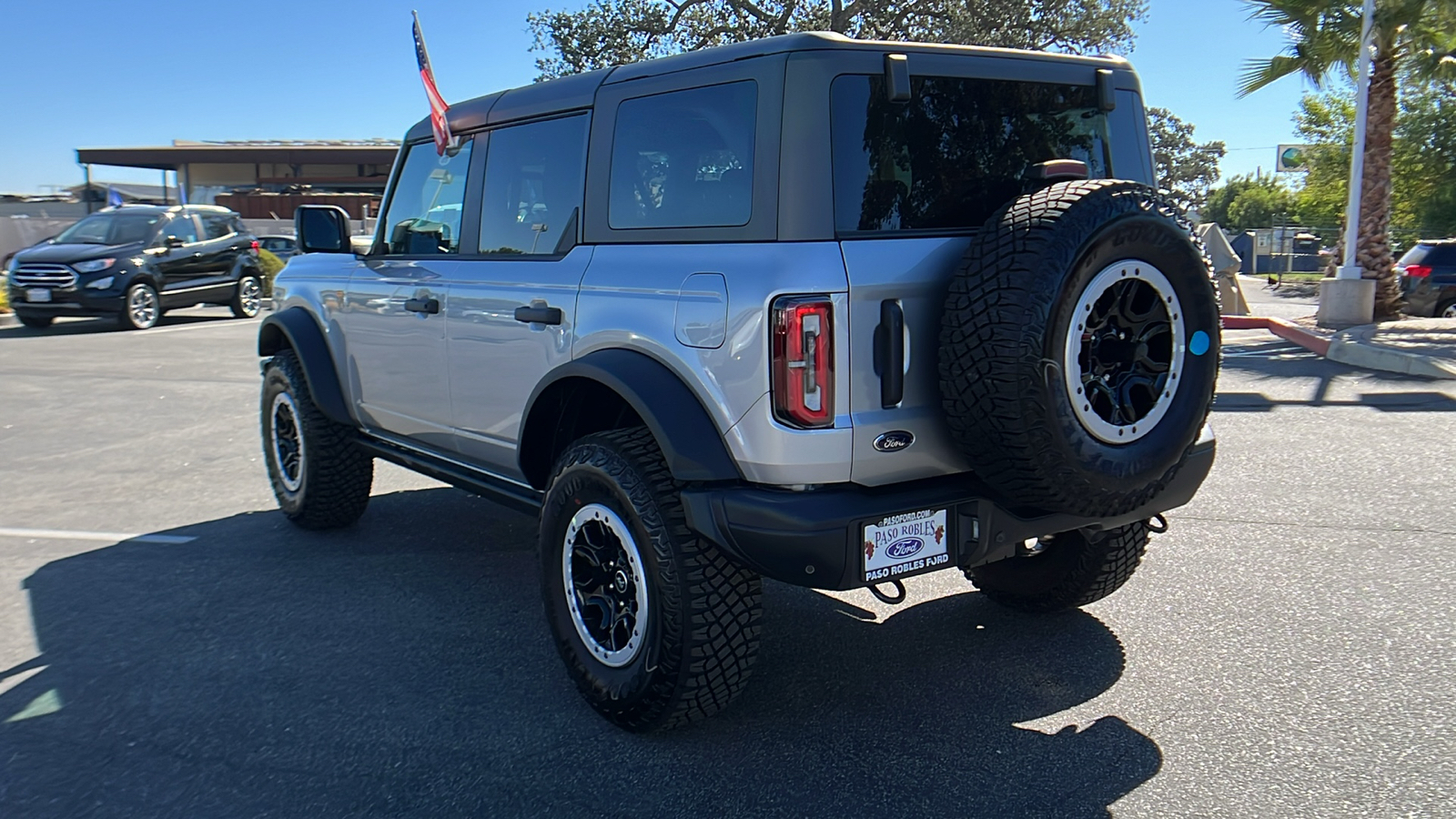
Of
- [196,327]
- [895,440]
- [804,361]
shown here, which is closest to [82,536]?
[804,361]

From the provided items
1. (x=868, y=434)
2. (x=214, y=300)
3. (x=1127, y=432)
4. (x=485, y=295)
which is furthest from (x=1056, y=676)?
(x=214, y=300)

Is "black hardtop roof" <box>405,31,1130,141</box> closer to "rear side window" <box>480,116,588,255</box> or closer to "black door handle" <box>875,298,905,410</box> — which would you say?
"rear side window" <box>480,116,588,255</box>

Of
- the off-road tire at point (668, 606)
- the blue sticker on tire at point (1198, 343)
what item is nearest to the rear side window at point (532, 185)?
the off-road tire at point (668, 606)

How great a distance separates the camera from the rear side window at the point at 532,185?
401 centimetres

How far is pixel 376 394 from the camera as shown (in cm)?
512

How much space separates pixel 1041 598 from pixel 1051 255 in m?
1.83

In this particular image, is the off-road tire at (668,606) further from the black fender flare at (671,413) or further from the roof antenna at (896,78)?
the roof antenna at (896,78)

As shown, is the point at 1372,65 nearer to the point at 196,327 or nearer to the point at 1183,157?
the point at 196,327

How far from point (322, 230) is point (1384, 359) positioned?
10.4 metres

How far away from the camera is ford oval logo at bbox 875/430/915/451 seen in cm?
308

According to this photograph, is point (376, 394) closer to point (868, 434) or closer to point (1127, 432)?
point (868, 434)

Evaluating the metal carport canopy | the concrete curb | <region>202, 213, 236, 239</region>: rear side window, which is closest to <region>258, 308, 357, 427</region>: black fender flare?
the concrete curb

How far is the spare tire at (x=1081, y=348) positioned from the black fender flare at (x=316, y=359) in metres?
3.37

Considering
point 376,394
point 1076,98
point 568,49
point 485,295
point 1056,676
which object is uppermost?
point 568,49
